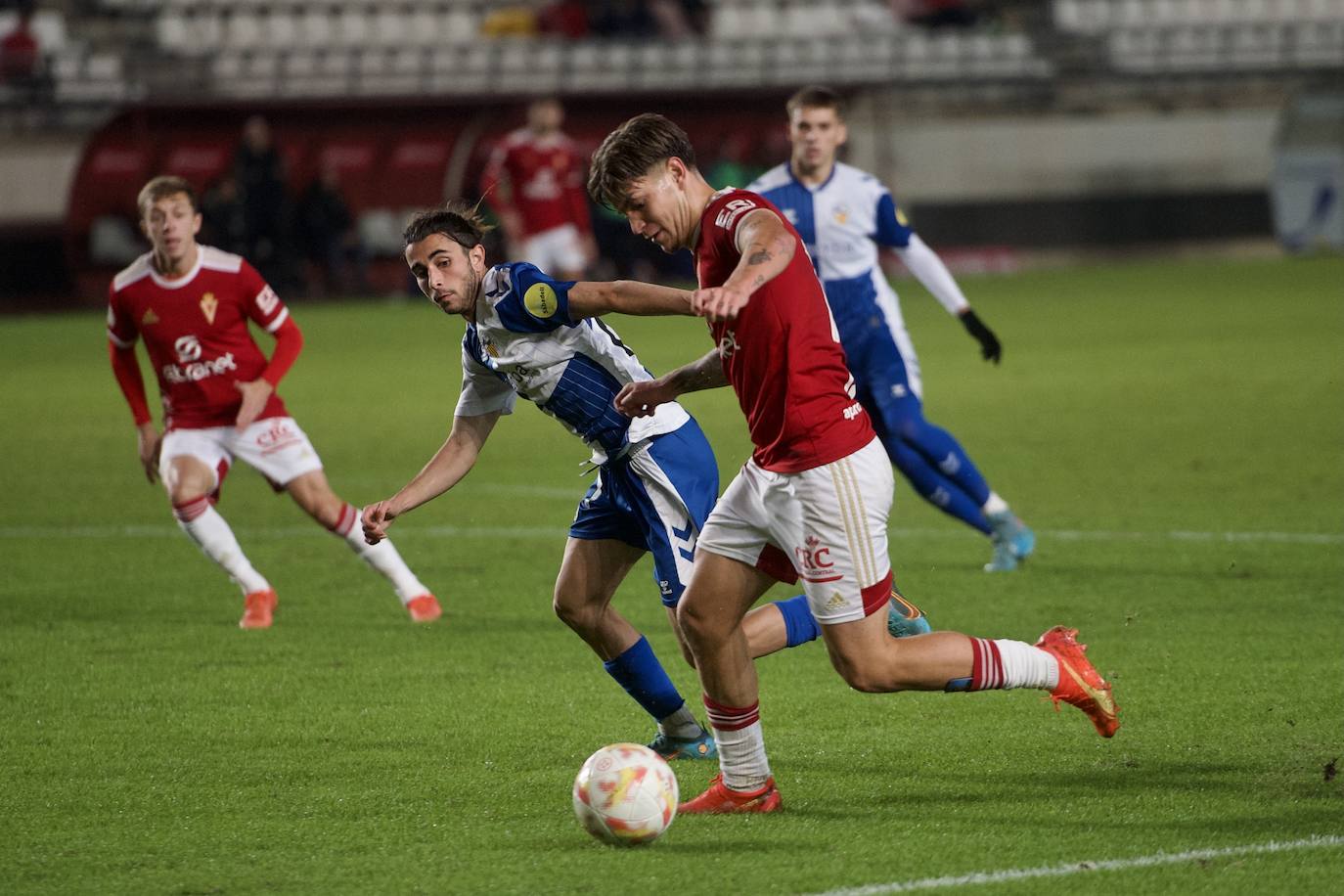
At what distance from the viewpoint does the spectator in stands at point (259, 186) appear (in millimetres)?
23828

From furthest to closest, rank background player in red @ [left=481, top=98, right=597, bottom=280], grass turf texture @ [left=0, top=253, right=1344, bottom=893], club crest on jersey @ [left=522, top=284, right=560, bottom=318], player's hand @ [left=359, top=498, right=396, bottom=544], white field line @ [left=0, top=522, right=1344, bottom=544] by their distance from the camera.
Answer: background player in red @ [left=481, top=98, right=597, bottom=280] → white field line @ [left=0, top=522, right=1344, bottom=544] → player's hand @ [left=359, top=498, right=396, bottom=544] → club crest on jersey @ [left=522, top=284, right=560, bottom=318] → grass turf texture @ [left=0, top=253, right=1344, bottom=893]

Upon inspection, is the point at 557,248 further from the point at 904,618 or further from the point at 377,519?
the point at 377,519

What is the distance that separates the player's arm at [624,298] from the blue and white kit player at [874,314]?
363cm

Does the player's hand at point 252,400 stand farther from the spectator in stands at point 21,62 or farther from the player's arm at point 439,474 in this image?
the spectator in stands at point 21,62

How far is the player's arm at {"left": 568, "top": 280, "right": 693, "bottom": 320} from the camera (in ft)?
15.2

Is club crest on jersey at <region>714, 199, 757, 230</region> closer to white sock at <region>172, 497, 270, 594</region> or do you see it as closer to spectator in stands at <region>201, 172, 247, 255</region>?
white sock at <region>172, 497, 270, 594</region>

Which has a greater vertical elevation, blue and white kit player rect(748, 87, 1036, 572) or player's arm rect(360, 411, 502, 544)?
player's arm rect(360, 411, 502, 544)

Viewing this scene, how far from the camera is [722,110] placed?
2780 cm

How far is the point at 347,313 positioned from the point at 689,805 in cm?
1966

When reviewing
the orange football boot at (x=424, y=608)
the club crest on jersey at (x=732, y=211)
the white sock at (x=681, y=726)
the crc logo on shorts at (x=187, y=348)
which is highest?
the club crest on jersey at (x=732, y=211)

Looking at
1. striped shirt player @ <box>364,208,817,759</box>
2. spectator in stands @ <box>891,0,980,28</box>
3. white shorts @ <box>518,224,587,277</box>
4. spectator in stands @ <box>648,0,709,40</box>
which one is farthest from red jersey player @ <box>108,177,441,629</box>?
spectator in stands @ <box>891,0,980,28</box>

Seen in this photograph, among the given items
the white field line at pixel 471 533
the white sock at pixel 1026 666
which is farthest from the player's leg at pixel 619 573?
the white field line at pixel 471 533

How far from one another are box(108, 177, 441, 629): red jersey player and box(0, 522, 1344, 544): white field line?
1974 mm

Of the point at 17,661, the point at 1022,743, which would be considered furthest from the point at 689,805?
the point at 17,661
